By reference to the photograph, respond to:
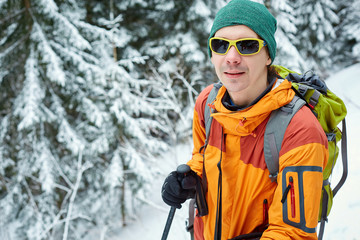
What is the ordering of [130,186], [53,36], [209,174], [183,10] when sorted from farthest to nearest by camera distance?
[183,10] < [130,186] < [53,36] < [209,174]

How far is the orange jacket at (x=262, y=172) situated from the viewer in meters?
1.26

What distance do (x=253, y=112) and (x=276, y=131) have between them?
6.4 inches

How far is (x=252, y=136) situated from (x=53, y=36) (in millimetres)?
7580

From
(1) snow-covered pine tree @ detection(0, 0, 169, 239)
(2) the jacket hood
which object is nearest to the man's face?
(2) the jacket hood

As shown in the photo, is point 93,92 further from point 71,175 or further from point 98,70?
point 71,175

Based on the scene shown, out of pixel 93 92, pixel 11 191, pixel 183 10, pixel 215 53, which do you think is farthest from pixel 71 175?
pixel 215 53

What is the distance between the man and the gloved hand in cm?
13

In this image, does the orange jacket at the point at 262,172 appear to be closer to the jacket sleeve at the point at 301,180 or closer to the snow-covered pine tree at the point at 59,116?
the jacket sleeve at the point at 301,180

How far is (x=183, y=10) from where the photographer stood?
946 centimetres

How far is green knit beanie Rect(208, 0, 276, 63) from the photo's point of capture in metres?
1.42

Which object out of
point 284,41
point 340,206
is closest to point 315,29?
point 284,41

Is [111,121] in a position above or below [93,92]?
below

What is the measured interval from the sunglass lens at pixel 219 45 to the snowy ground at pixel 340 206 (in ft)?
11.3

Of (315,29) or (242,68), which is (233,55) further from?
(315,29)
